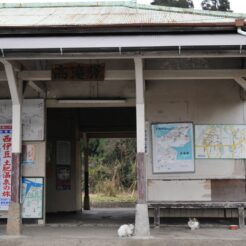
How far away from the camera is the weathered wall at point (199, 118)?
413 inches

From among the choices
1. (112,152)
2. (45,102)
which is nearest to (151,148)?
(45,102)

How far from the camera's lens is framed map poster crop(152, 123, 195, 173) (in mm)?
10539

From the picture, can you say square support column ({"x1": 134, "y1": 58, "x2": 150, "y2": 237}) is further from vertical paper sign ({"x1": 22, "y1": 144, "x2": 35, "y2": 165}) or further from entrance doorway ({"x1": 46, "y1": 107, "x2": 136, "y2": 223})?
entrance doorway ({"x1": 46, "y1": 107, "x2": 136, "y2": 223})

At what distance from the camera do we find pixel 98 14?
11.2 meters

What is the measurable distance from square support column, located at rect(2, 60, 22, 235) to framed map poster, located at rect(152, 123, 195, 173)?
313 cm

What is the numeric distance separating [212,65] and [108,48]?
344cm

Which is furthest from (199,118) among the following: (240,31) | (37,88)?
(37,88)

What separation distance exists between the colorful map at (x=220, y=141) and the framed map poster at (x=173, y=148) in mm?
207

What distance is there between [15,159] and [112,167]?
18031 millimetres

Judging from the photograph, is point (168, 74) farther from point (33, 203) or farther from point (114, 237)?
point (33, 203)

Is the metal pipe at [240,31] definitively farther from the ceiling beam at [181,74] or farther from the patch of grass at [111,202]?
the patch of grass at [111,202]

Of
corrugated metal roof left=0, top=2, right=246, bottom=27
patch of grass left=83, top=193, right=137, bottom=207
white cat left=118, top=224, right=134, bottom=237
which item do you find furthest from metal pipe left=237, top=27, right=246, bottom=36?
patch of grass left=83, top=193, right=137, bottom=207

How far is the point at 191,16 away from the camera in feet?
34.2

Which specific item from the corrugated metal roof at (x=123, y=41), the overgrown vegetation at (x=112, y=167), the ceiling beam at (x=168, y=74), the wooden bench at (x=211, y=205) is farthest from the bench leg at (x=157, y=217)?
the overgrown vegetation at (x=112, y=167)
